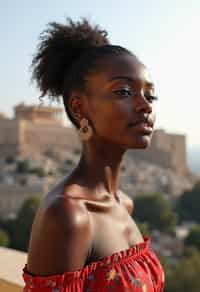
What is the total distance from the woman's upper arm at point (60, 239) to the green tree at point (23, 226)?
12689 millimetres

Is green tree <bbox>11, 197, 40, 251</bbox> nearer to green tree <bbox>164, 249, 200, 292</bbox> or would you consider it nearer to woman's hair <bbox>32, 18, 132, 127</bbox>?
green tree <bbox>164, 249, 200, 292</bbox>

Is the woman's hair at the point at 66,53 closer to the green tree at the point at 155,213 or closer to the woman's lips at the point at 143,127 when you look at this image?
the woman's lips at the point at 143,127

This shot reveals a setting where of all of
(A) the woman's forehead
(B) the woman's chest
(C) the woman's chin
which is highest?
(A) the woman's forehead

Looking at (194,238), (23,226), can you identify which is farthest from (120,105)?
(194,238)

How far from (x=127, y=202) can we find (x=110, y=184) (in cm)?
11

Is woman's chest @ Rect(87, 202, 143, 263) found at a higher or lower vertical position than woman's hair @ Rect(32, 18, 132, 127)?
lower

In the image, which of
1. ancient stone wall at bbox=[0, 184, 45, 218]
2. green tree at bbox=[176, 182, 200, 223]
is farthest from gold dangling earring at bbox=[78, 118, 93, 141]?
green tree at bbox=[176, 182, 200, 223]

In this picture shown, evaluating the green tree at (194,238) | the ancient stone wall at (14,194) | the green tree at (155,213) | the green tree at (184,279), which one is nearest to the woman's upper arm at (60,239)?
the green tree at (184,279)

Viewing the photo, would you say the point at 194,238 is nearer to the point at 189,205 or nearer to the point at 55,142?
the point at 189,205

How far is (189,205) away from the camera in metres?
21.4

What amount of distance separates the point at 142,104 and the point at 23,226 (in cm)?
1374

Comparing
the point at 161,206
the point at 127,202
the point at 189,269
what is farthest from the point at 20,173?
the point at 127,202

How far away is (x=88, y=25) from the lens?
93 centimetres

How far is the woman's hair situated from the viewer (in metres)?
0.84
